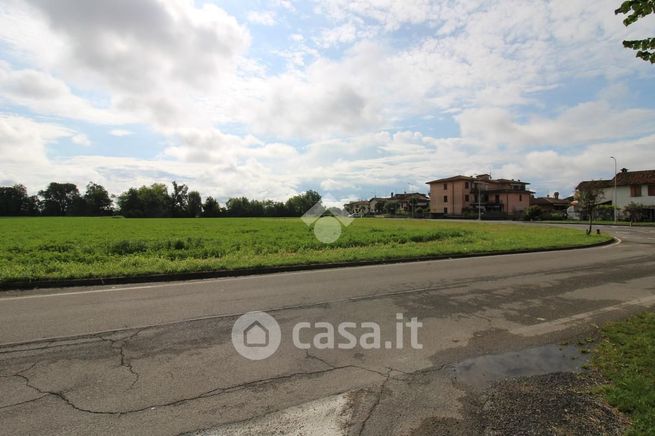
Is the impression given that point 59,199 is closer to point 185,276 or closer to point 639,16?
point 185,276

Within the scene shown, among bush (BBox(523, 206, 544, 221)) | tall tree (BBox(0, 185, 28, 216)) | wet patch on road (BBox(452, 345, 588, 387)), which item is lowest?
wet patch on road (BBox(452, 345, 588, 387))

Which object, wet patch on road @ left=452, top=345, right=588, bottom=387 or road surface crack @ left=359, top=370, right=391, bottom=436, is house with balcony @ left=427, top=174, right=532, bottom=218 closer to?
wet patch on road @ left=452, top=345, right=588, bottom=387

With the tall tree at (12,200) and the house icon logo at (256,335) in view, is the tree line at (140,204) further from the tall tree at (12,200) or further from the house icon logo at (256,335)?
the house icon logo at (256,335)

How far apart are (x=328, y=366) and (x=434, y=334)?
192 cm

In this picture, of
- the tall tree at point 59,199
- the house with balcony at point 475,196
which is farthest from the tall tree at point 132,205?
the house with balcony at point 475,196

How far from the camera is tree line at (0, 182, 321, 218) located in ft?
368

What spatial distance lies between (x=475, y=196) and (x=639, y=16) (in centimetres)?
8603

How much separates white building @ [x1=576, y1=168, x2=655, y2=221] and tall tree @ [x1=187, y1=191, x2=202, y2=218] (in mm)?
100941

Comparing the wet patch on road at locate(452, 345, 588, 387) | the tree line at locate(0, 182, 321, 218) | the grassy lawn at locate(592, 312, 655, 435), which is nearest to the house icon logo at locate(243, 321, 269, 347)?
the wet patch on road at locate(452, 345, 588, 387)

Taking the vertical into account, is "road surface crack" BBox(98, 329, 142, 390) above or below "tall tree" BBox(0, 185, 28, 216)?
below

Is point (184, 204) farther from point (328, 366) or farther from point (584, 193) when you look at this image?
point (328, 366)

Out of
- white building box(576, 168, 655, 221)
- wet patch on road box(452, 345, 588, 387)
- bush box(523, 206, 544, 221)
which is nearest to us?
wet patch on road box(452, 345, 588, 387)

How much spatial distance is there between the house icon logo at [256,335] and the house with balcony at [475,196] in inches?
3009

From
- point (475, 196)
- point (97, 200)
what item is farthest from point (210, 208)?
point (475, 196)
